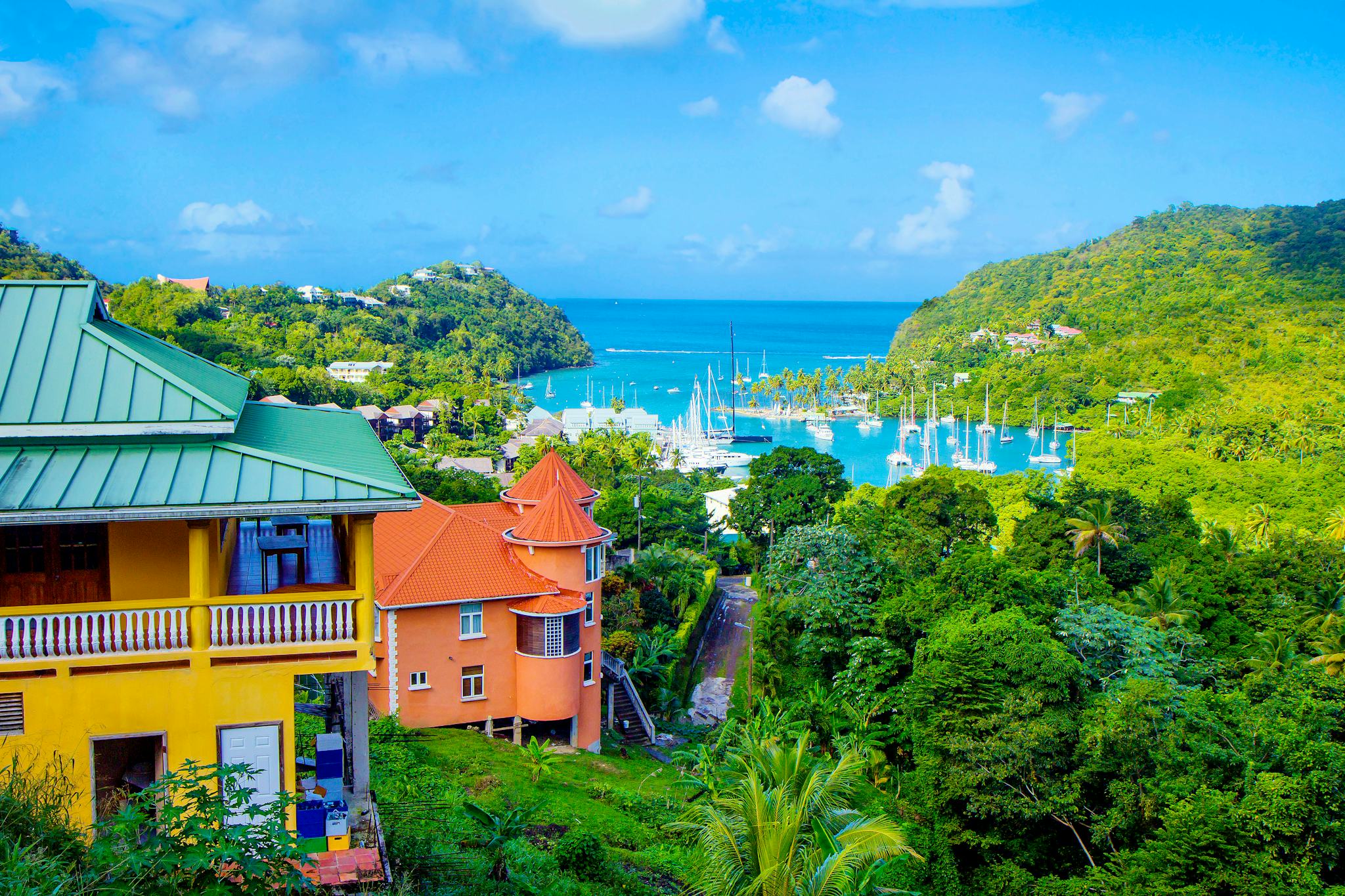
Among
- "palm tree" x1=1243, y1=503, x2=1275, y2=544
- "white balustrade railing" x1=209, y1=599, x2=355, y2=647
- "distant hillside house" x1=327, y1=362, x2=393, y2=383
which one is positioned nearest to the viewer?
"white balustrade railing" x1=209, y1=599, x2=355, y2=647

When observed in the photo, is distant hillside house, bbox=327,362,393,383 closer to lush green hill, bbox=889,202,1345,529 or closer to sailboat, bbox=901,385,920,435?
sailboat, bbox=901,385,920,435

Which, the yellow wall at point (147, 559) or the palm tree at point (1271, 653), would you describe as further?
the palm tree at point (1271, 653)

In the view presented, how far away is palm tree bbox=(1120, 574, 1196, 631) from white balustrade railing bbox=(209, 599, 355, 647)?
852 inches

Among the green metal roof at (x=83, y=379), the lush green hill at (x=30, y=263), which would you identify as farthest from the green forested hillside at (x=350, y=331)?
the green metal roof at (x=83, y=379)

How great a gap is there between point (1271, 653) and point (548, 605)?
17754mm

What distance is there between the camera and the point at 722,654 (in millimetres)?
32188

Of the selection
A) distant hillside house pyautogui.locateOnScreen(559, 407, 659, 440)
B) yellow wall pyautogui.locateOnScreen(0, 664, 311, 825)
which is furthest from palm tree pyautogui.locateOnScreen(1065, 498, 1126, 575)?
distant hillside house pyautogui.locateOnScreen(559, 407, 659, 440)

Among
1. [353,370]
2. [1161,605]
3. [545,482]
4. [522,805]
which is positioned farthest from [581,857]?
[353,370]

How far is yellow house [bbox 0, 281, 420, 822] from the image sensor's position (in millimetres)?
7895

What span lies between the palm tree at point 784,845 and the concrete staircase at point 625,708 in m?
11.7

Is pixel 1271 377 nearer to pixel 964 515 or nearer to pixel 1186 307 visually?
pixel 1186 307

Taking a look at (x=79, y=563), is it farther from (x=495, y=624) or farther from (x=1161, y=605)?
(x=1161, y=605)

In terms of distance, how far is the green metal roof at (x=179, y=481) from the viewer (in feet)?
25.1

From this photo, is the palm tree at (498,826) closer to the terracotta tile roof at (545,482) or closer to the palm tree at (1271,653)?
the terracotta tile roof at (545,482)
